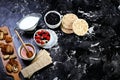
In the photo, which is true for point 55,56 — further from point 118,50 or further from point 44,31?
point 118,50

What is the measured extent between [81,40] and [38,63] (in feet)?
1.03

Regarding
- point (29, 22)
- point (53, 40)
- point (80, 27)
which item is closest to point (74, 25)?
point (80, 27)

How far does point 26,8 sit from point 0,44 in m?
0.30

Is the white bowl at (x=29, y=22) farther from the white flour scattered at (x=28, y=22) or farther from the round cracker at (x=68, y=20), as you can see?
the round cracker at (x=68, y=20)

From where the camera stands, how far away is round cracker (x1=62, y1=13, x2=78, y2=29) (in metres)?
1.81

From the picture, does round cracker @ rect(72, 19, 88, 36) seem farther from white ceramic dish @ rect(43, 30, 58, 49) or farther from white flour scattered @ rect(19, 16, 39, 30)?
white flour scattered @ rect(19, 16, 39, 30)

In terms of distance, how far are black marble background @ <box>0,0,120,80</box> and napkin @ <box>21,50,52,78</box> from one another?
3cm

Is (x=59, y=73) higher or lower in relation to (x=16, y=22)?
lower

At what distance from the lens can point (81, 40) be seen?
1.80 meters

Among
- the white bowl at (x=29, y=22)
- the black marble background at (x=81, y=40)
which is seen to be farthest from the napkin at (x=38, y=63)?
the white bowl at (x=29, y=22)

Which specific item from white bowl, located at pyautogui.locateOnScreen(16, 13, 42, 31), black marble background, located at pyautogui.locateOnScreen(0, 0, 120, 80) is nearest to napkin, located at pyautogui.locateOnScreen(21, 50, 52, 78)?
black marble background, located at pyautogui.locateOnScreen(0, 0, 120, 80)

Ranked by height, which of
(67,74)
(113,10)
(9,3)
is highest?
(9,3)

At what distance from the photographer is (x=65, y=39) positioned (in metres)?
1.80

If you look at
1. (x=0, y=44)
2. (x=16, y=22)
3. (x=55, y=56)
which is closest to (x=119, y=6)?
(x=55, y=56)
